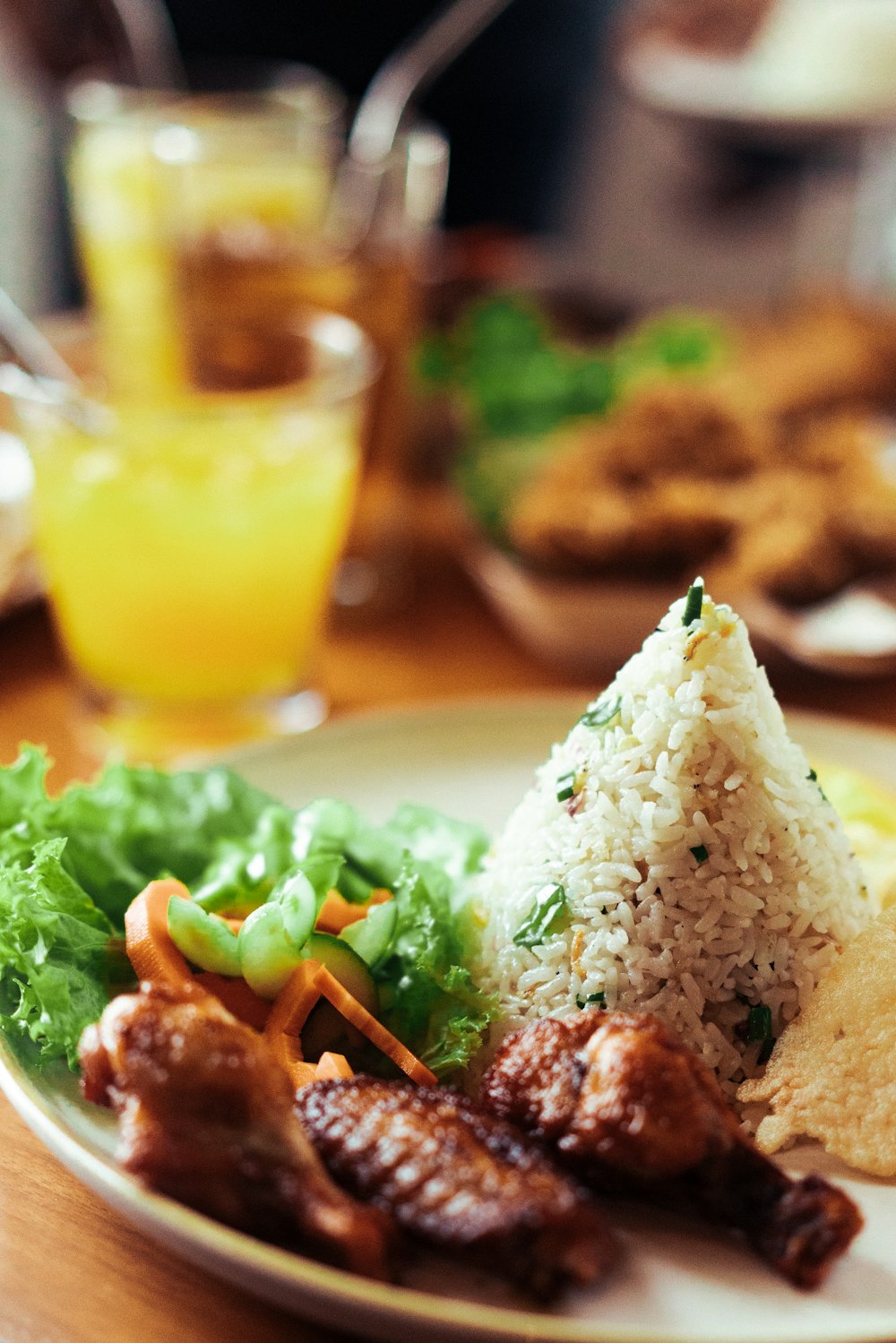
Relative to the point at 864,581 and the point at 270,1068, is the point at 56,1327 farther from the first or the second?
the point at 864,581

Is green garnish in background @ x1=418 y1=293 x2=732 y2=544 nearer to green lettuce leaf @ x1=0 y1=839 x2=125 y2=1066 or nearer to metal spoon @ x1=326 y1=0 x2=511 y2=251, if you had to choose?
metal spoon @ x1=326 y1=0 x2=511 y2=251

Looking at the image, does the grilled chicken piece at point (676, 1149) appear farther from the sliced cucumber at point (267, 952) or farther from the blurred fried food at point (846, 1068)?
the sliced cucumber at point (267, 952)

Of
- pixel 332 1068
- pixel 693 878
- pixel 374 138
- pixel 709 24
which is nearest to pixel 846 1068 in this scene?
pixel 693 878

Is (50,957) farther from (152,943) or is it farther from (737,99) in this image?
(737,99)

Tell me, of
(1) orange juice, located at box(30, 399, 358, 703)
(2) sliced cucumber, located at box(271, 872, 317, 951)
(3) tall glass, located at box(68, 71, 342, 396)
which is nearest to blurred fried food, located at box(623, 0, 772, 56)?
(3) tall glass, located at box(68, 71, 342, 396)

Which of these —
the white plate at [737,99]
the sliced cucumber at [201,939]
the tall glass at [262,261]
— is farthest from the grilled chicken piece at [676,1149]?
the white plate at [737,99]

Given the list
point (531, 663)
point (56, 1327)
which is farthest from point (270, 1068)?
point (531, 663)
